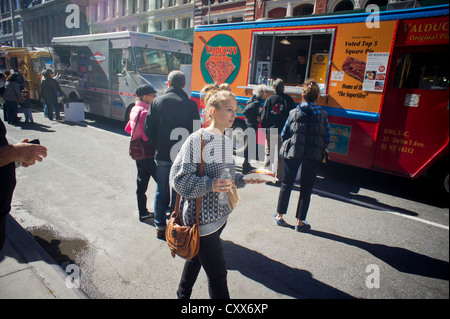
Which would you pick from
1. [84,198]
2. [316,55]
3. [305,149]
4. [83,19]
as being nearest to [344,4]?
[316,55]

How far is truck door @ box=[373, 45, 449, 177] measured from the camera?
457 cm

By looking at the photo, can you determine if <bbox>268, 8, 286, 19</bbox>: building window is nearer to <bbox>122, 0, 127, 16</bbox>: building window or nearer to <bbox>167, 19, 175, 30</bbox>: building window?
<bbox>167, 19, 175, 30</bbox>: building window

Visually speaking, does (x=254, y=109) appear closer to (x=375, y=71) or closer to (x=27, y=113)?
(x=375, y=71)

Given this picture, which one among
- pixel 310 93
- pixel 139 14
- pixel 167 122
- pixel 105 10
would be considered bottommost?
pixel 167 122

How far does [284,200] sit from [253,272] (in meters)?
1.31

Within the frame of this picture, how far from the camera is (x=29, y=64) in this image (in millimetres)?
15766

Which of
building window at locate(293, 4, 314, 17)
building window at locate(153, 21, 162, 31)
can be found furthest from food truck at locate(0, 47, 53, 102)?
building window at locate(153, 21, 162, 31)

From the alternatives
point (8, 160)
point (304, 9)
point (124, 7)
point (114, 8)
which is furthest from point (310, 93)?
point (114, 8)

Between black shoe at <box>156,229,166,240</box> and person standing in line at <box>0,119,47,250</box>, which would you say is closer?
person standing in line at <box>0,119,47,250</box>

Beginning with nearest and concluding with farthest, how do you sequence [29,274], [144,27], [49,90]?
[29,274]
[49,90]
[144,27]

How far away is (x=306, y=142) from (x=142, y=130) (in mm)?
2156

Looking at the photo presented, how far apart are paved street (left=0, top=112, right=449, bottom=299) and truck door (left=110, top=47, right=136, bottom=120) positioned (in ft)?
14.2

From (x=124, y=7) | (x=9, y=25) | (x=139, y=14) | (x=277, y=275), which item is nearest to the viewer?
(x=277, y=275)
